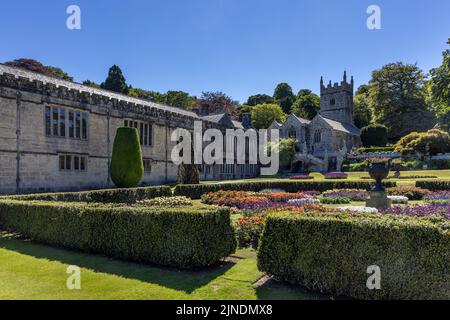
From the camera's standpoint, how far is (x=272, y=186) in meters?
27.5

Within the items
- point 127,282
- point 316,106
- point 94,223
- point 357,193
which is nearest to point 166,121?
point 357,193

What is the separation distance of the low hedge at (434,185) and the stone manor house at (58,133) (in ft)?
73.8

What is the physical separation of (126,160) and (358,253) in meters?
21.5

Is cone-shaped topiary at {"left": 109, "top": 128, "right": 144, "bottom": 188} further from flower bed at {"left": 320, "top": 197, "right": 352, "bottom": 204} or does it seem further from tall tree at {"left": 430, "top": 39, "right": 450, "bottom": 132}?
tall tree at {"left": 430, "top": 39, "right": 450, "bottom": 132}

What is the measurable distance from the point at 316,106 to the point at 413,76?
87.1 feet

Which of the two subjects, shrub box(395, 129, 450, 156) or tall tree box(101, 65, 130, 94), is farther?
tall tree box(101, 65, 130, 94)

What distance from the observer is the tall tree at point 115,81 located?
74250mm

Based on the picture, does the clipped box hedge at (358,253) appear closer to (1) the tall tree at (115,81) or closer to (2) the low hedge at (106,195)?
(2) the low hedge at (106,195)

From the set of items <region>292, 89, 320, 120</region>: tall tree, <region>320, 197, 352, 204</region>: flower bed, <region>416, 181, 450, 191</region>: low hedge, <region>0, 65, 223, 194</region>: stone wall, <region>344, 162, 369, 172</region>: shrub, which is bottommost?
<region>320, 197, 352, 204</region>: flower bed

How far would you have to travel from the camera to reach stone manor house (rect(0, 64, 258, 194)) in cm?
2148

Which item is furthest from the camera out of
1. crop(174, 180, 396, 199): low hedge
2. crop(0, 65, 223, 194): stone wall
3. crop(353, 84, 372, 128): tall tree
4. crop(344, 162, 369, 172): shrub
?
crop(353, 84, 372, 128): tall tree

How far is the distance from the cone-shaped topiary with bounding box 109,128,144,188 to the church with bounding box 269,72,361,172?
113ft

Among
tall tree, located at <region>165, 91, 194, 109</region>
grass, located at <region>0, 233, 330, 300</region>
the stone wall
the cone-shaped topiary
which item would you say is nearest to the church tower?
tall tree, located at <region>165, 91, 194, 109</region>

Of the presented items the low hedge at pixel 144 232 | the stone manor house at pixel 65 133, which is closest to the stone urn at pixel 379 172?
the low hedge at pixel 144 232
